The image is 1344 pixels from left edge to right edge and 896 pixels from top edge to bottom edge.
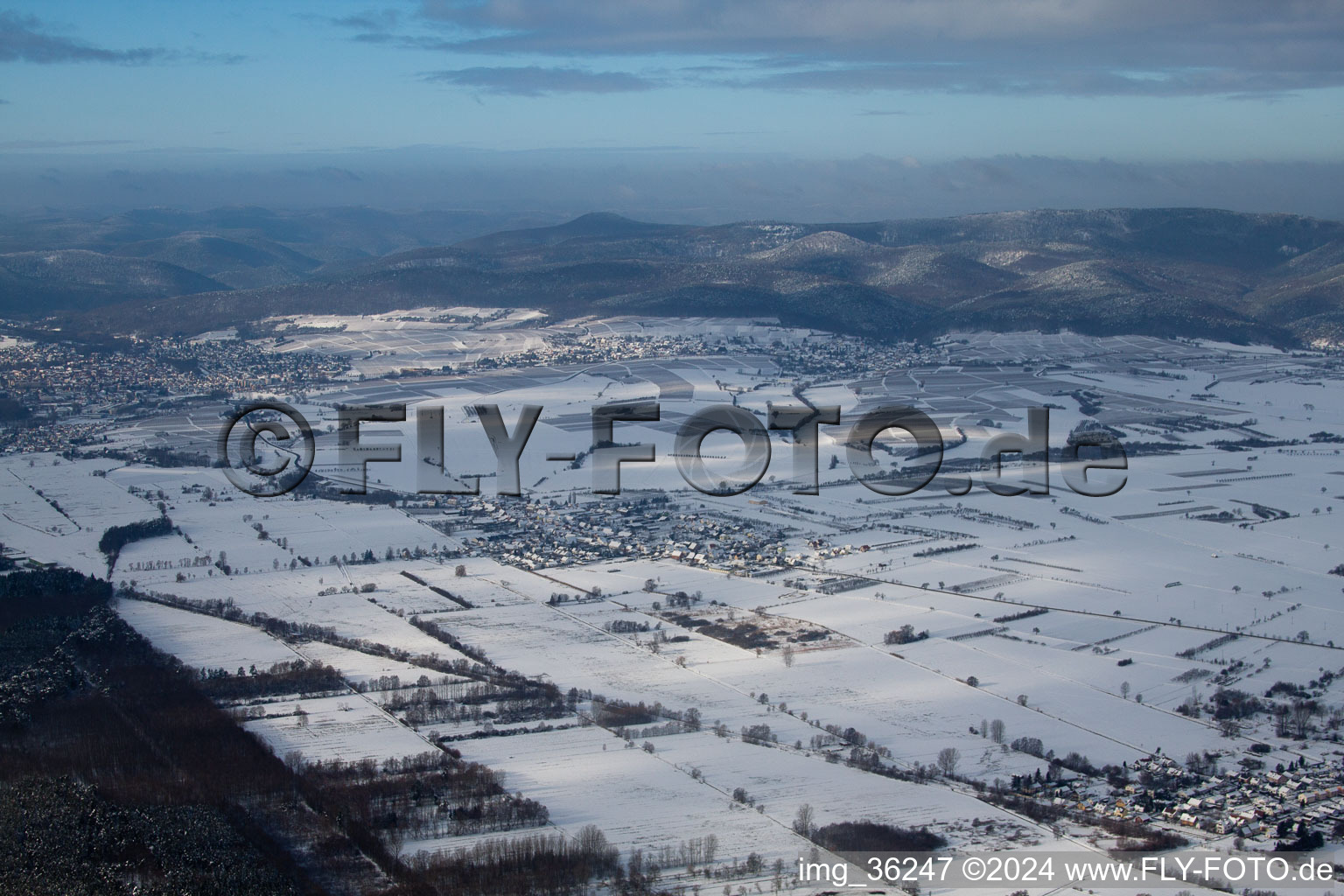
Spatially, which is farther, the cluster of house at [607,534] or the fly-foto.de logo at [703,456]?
the fly-foto.de logo at [703,456]

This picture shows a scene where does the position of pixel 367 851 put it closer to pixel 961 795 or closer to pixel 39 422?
pixel 961 795

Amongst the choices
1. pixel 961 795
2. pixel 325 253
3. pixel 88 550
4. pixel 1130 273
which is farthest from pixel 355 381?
pixel 325 253

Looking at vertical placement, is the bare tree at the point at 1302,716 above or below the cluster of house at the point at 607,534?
below

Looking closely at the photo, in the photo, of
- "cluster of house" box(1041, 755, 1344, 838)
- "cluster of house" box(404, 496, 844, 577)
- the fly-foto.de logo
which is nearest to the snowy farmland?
"cluster of house" box(404, 496, 844, 577)

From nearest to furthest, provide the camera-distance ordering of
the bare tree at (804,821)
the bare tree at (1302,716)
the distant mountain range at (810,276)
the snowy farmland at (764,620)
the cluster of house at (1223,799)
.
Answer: the bare tree at (804,821)
the cluster of house at (1223,799)
the snowy farmland at (764,620)
the bare tree at (1302,716)
the distant mountain range at (810,276)

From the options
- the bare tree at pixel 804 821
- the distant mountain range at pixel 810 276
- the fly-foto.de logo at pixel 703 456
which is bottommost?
the bare tree at pixel 804 821

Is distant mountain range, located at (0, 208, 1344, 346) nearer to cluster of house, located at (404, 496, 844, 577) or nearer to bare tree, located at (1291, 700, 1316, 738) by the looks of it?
cluster of house, located at (404, 496, 844, 577)

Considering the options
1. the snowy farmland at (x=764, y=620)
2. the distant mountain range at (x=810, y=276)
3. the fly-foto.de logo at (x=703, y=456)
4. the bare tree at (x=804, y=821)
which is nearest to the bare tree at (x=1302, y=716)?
the snowy farmland at (x=764, y=620)

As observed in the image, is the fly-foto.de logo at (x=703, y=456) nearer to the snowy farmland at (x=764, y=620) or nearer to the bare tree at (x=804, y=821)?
the snowy farmland at (x=764, y=620)
